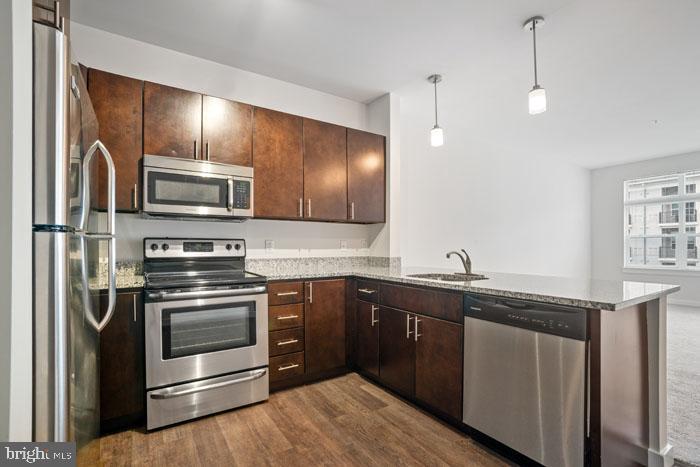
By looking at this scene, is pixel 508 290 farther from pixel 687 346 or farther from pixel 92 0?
pixel 687 346

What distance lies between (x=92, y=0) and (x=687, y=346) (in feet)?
20.6

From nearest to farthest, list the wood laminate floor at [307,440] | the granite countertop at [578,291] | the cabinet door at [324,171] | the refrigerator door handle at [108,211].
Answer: the refrigerator door handle at [108,211] < the granite countertop at [578,291] < the wood laminate floor at [307,440] < the cabinet door at [324,171]

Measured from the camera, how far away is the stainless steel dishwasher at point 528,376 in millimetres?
1526

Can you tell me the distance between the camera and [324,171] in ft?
10.4

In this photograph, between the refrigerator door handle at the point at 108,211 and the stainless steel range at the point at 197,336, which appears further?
the stainless steel range at the point at 197,336

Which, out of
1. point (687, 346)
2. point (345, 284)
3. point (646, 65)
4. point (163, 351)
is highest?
point (646, 65)

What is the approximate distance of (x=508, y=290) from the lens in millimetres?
1786

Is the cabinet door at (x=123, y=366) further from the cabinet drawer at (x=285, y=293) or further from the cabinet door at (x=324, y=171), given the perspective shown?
the cabinet door at (x=324, y=171)

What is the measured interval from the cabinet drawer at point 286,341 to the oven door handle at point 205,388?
0.19 m

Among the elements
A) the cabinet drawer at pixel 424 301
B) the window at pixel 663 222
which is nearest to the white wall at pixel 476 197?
the window at pixel 663 222

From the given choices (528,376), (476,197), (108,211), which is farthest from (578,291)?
(476,197)

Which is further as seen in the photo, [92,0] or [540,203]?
[540,203]

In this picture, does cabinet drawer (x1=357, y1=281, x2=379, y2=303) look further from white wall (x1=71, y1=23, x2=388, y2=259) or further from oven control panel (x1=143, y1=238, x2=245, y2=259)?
oven control panel (x1=143, y1=238, x2=245, y2=259)

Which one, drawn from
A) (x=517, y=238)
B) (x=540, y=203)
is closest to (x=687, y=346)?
(x=517, y=238)
